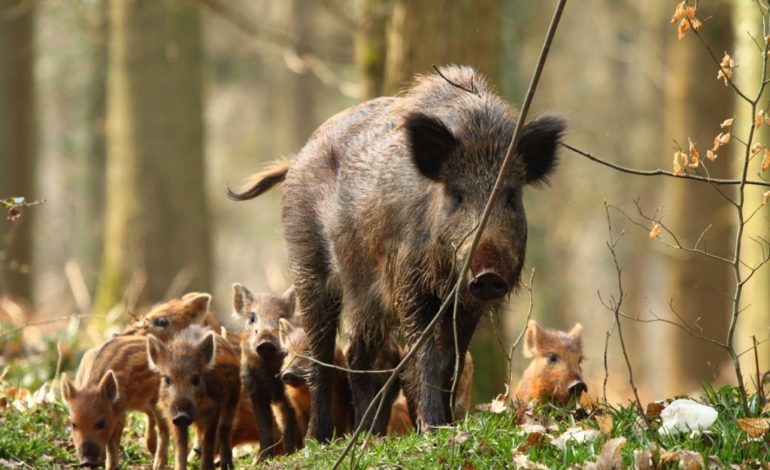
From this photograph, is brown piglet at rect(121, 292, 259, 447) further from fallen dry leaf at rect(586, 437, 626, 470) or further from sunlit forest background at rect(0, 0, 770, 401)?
fallen dry leaf at rect(586, 437, 626, 470)

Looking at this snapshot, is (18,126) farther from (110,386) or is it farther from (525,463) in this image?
(525,463)

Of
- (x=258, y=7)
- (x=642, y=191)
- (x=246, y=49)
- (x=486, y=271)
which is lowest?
(x=486, y=271)

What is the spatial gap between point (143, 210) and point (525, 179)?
29.9 feet

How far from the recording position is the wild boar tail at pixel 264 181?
350 inches

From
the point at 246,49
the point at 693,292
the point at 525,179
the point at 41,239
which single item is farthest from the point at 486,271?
the point at 41,239

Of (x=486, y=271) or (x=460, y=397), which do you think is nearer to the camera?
(x=486, y=271)

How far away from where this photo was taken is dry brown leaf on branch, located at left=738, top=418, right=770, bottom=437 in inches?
220

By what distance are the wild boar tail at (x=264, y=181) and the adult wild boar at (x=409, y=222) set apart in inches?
14.8

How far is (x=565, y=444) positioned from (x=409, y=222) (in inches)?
81.3

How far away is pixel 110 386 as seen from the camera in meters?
7.68

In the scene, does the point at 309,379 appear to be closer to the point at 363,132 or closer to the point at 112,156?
the point at 363,132

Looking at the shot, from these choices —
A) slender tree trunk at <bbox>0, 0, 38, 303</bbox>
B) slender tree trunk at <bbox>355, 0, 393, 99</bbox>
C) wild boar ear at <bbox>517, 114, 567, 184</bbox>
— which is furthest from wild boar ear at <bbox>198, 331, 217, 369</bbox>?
slender tree trunk at <bbox>0, 0, 38, 303</bbox>

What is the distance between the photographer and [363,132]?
813 cm

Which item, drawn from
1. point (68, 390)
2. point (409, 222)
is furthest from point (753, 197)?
point (68, 390)
